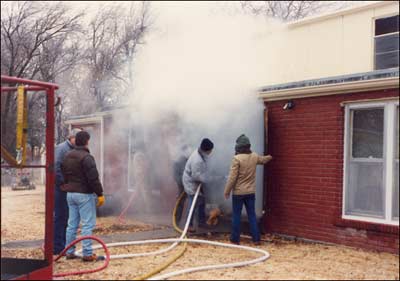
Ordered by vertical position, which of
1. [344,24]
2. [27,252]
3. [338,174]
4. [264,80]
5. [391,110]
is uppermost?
[344,24]

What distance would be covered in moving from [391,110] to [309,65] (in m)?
11.8

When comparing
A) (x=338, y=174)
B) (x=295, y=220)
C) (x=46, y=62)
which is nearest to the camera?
(x=338, y=174)

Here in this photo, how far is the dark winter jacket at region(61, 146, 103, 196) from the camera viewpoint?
7070mm

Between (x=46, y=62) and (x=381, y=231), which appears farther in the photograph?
(x=46, y=62)

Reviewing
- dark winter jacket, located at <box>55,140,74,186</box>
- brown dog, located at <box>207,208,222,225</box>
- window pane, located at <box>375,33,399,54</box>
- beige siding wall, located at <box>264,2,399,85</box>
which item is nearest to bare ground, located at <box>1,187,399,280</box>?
brown dog, located at <box>207,208,222,225</box>

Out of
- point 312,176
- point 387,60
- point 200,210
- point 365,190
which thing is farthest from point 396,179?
point 387,60

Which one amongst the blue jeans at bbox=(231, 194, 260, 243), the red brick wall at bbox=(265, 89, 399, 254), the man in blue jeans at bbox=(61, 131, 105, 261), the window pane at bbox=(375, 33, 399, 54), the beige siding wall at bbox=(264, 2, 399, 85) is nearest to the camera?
the man in blue jeans at bbox=(61, 131, 105, 261)

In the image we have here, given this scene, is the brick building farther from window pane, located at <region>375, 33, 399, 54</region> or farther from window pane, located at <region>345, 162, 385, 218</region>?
window pane, located at <region>375, 33, 399, 54</region>

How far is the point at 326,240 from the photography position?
8.67 m

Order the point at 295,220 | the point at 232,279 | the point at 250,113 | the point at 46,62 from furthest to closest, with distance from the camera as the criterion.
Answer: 1. the point at 46,62
2. the point at 250,113
3. the point at 295,220
4. the point at 232,279

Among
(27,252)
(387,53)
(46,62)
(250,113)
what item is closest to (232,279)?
(27,252)

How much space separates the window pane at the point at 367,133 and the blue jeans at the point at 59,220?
457 centimetres

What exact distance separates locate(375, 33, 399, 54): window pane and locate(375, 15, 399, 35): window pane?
19 cm

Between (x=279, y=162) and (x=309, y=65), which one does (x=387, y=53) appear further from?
(x=279, y=162)
